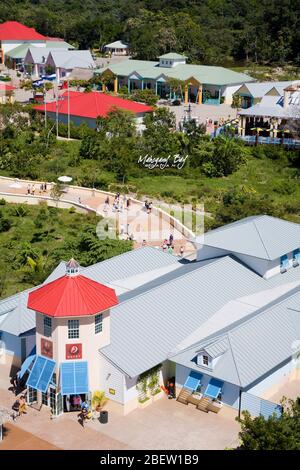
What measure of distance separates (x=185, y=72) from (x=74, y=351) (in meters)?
68.4

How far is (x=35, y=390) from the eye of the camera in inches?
1112

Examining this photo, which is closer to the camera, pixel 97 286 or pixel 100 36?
pixel 97 286

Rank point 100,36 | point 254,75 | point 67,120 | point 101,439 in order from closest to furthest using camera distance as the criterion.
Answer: point 101,439 → point 67,120 → point 254,75 → point 100,36

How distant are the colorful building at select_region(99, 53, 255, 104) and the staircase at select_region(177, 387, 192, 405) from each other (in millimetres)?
62907

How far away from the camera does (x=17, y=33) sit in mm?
116312

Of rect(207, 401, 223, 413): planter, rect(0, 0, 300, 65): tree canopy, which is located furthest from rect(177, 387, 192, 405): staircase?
rect(0, 0, 300, 65): tree canopy

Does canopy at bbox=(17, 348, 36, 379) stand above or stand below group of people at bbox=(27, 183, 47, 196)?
above

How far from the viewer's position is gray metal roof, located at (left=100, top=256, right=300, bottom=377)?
28625mm

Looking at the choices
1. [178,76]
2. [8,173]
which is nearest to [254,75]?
[178,76]

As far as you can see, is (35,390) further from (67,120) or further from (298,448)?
(67,120)

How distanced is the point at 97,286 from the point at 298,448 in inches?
394

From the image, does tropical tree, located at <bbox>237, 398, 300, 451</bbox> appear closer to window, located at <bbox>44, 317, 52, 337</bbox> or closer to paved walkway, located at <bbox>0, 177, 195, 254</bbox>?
window, located at <bbox>44, 317, 52, 337</bbox>

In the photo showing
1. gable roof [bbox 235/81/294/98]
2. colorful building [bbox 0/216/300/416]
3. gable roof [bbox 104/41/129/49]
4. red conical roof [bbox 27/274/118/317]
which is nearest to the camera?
red conical roof [bbox 27/274/118/317]

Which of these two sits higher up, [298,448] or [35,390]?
[298,448]
